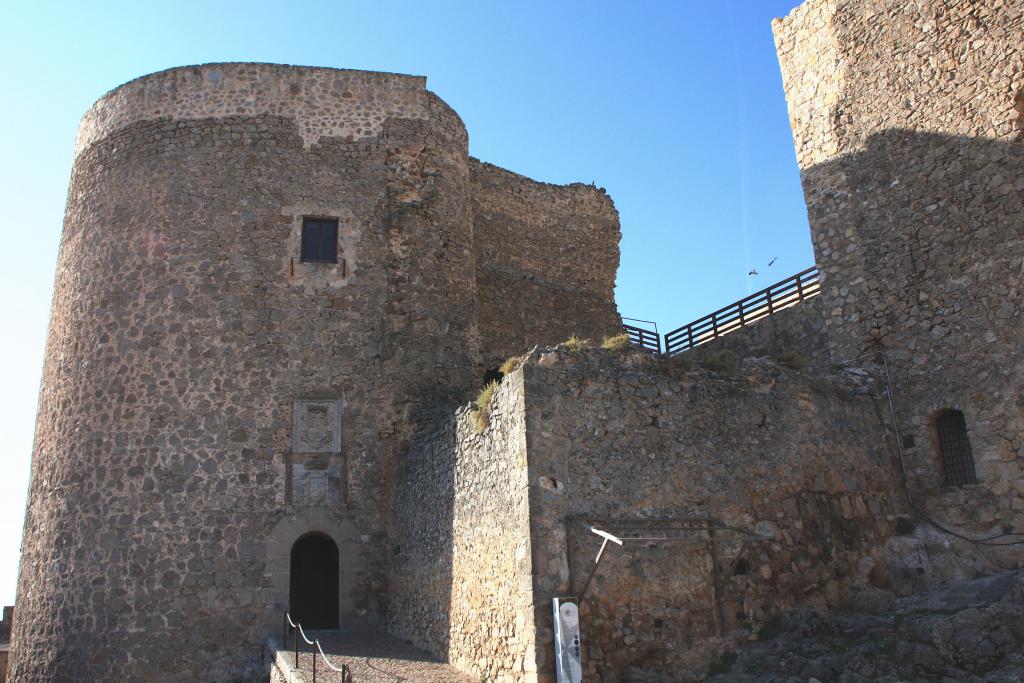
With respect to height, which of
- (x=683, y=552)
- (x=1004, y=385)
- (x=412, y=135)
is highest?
(x=412, y=135)

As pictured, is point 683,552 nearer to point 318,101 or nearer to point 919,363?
point 919,363

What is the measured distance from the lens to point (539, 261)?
2042cm

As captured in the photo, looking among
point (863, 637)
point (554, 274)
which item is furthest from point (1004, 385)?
point (554, 274)

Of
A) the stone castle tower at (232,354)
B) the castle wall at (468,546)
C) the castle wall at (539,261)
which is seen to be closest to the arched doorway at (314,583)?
the stone castle tower at (232,354)

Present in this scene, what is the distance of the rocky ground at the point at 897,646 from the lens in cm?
927

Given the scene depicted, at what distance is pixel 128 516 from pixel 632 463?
774 centimetres

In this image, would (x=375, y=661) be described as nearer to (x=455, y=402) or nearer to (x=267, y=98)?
(x=455, y=402)

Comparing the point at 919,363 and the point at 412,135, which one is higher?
the point at 412,135

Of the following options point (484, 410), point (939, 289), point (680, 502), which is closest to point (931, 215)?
point (939, 289)

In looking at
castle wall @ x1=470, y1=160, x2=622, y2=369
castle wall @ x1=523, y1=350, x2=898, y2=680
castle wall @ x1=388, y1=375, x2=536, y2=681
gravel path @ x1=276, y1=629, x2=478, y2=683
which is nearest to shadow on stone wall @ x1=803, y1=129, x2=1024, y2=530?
castle wall @ x1=523, y1=350, x2=898, y2=680

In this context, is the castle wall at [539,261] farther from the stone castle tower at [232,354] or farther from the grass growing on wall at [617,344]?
the grass growing on wall at [617,344]

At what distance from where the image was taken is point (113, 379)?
564 inches

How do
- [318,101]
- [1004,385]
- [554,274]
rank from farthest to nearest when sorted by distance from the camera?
1. [554,274]
2. [318,101]
3. [1004,385]

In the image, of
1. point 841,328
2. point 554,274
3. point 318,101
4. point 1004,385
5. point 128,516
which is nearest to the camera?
point 1004,385
